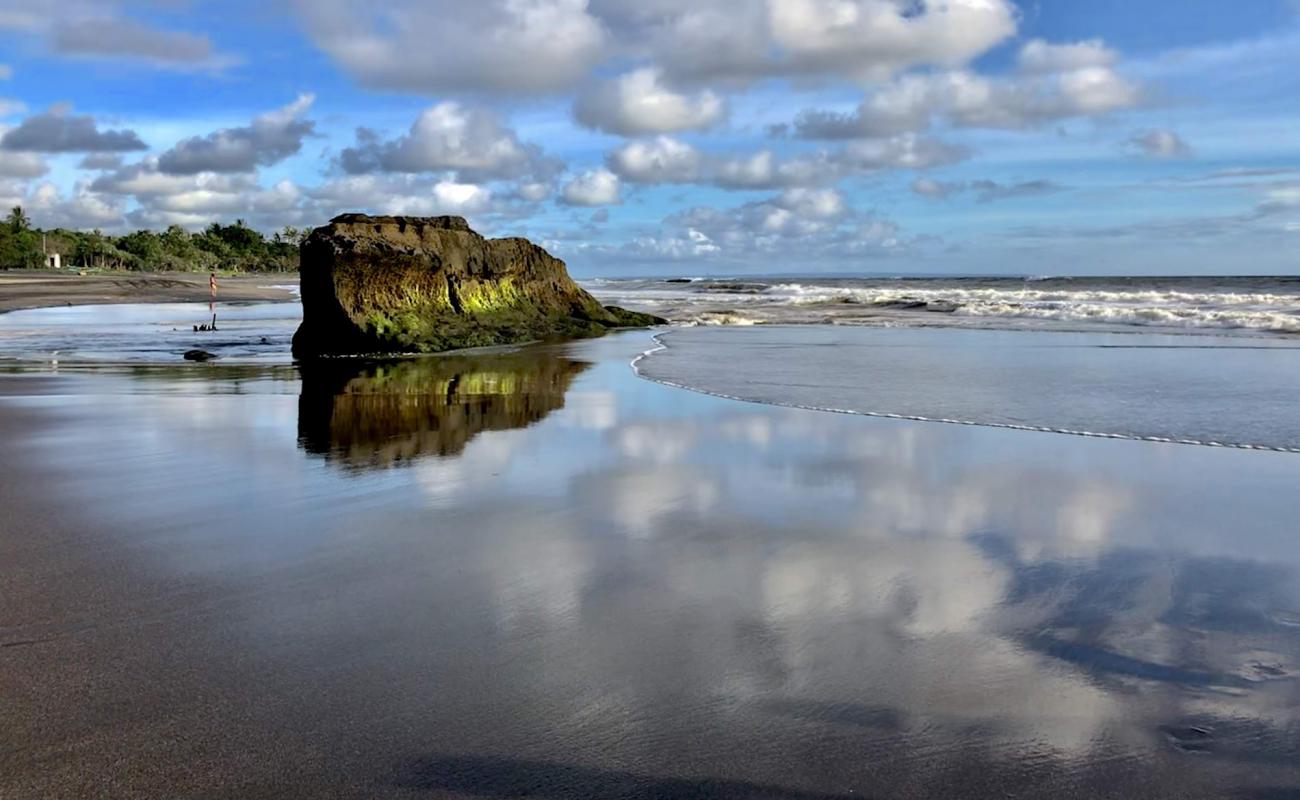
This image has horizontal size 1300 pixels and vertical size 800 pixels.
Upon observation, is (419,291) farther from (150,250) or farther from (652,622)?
(150,250)

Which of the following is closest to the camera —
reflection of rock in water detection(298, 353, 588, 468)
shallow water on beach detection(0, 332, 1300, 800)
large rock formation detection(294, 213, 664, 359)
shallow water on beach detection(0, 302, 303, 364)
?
shallow water on beach detection(0, 332, 1300, 800)

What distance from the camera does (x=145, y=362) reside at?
15367 millimetres

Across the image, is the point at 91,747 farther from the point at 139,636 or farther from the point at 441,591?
the point at 441,591

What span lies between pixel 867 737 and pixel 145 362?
1514 centimetres

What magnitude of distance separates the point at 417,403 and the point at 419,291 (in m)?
9.17

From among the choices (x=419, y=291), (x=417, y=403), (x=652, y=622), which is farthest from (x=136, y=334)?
(x=652, y=622)

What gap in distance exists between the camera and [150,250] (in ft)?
354

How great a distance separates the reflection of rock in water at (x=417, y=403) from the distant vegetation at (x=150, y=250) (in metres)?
87.3

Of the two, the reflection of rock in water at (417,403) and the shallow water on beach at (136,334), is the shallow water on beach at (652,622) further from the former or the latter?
the shallow water on beach at (136,334)

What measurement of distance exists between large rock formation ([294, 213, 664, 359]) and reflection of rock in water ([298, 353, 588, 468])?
203 centimetres

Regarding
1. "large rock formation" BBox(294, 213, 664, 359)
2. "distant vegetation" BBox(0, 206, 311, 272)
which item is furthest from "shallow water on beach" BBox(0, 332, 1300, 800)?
"distant vegetation" BBox(0, 206, 311, 272)

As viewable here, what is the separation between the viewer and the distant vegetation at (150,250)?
3652 inches

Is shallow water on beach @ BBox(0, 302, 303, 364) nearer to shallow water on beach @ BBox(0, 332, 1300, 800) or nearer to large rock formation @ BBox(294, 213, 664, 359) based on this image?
large rock formation @ BBox(294, 213, 664, 359)

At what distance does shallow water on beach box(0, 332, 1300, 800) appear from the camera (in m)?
2.82
